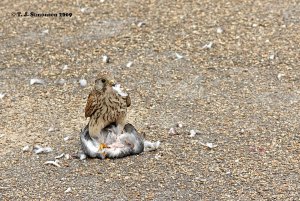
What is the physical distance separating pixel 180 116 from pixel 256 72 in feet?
4.43

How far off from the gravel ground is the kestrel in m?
0.31

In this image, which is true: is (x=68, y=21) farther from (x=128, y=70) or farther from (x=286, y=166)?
(x=286, y=166)

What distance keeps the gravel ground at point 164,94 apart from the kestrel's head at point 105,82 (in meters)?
0.66

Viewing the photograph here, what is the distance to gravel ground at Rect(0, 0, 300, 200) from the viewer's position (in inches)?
235

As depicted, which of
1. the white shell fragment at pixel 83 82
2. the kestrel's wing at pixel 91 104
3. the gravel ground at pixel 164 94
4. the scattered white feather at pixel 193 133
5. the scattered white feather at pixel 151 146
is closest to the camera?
the gravel ground at pixel 164 94

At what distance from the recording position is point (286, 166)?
6.13 metres

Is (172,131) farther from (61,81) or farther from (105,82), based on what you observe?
(61,81)

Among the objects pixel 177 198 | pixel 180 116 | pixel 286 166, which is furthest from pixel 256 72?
pixel 177 198

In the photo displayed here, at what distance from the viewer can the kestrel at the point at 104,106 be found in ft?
19.8

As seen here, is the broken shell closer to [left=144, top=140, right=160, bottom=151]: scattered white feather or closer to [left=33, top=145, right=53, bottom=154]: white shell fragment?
[left=144, top=140, right=160, bottom=151]: scattered white feather

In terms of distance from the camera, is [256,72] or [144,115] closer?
[144,115]

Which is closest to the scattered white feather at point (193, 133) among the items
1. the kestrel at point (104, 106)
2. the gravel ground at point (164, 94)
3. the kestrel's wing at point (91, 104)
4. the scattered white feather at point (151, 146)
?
the gravel ground at point (164, 94)

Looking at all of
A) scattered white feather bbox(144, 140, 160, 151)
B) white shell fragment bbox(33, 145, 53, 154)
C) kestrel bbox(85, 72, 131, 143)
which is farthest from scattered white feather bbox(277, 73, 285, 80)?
white shell fragment bbox(33, 145, 53, 154)

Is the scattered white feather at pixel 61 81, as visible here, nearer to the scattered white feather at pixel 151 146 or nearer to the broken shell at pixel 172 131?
the broken shell at pixel 172 131
